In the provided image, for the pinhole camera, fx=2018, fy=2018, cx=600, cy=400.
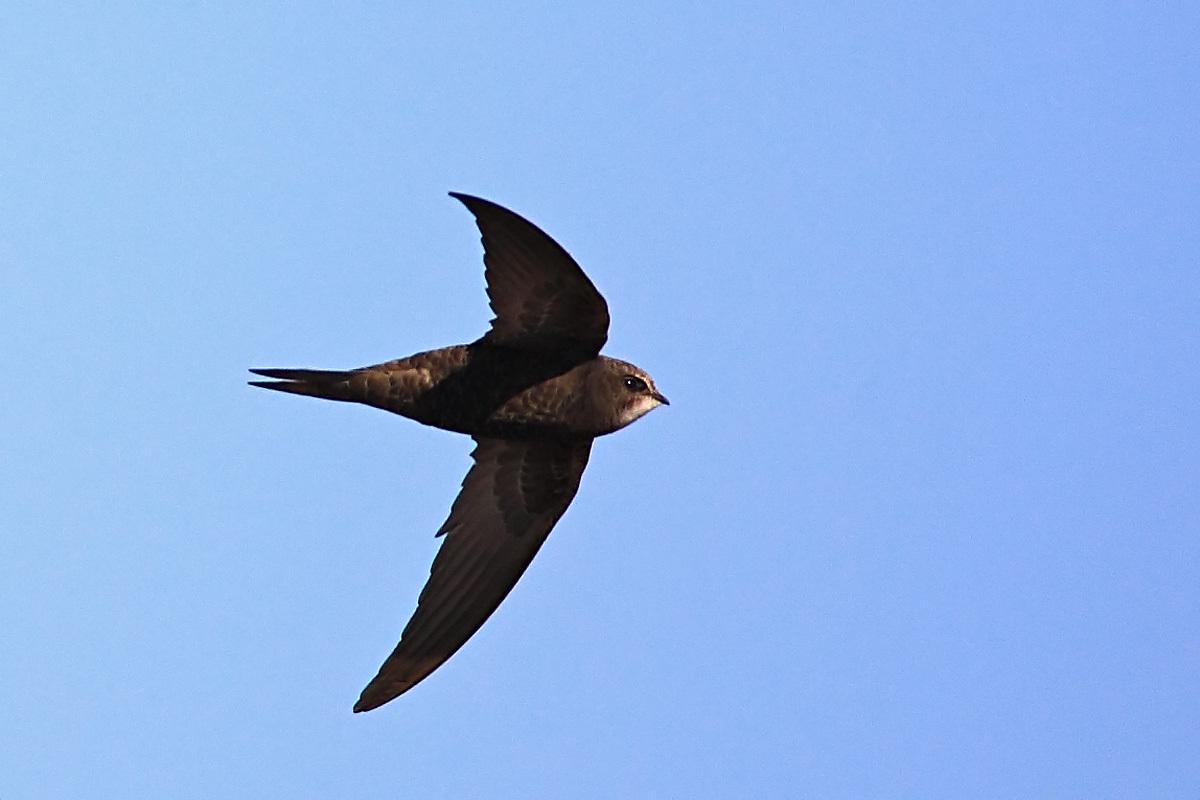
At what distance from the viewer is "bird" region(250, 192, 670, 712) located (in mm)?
11578

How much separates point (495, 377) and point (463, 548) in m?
1.38

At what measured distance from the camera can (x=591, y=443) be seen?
41.5ft

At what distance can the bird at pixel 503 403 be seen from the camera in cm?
1158

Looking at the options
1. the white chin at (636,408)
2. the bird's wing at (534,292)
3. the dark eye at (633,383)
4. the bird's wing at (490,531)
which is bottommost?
the bird's wing at (490,531)

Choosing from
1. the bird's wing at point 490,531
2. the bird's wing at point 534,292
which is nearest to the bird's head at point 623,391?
the bird's wing at point 534,292

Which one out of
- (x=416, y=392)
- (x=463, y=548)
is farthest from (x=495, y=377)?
(x=463, y=548)

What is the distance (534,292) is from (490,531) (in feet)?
6.21

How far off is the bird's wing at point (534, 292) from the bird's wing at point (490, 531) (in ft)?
3.13

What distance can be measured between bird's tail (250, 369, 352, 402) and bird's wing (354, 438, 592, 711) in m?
1.21

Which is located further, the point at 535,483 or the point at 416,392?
the point at 535,483

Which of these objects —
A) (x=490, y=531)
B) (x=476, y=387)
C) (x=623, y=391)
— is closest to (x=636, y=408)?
(x=623, y=391)

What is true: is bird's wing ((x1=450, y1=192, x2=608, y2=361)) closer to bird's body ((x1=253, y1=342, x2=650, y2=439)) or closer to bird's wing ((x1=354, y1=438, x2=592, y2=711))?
bird's body ((x1=253, y1=342, x2=650, y2=439))

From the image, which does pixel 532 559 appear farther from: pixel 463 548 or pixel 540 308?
pixel 540 308

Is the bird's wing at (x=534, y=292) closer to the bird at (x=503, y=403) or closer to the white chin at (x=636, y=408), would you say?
the bird at (x=503, y=403)
